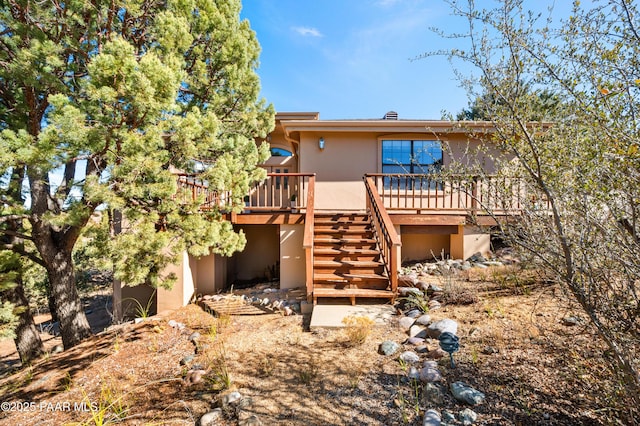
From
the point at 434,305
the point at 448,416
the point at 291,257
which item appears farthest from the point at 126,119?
the point at 434,305

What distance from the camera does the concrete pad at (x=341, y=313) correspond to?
4116 millimetres

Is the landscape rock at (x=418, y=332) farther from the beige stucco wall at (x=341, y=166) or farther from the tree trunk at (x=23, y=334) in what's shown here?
the tree trunk at (x=23, y=334)

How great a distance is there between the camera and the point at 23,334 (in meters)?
5.62

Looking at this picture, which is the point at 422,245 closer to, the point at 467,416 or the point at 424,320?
the point at 424,320

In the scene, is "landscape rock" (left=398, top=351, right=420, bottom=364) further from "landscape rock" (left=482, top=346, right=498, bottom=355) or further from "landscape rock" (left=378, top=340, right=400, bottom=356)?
"landscape rock" (left=482, top=346, right=498, bottom=355)

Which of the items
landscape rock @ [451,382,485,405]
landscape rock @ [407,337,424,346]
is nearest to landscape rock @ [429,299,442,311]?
landscape rock @ [407,337,424,346]

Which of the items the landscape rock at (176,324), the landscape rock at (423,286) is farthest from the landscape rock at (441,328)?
the landscape rock at (176,324)

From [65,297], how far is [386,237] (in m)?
6.11

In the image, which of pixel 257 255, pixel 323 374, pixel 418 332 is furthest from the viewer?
pixel 257 255

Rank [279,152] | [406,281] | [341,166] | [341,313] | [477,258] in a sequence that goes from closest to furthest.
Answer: [341,313], [406,281], [477,258], [341,166], [279,152]

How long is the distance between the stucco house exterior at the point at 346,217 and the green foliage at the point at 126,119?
1.36m

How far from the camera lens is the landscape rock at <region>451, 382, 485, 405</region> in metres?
2.41

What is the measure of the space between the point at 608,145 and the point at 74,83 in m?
6.61

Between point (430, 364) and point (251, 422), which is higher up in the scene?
point (430, 364)
